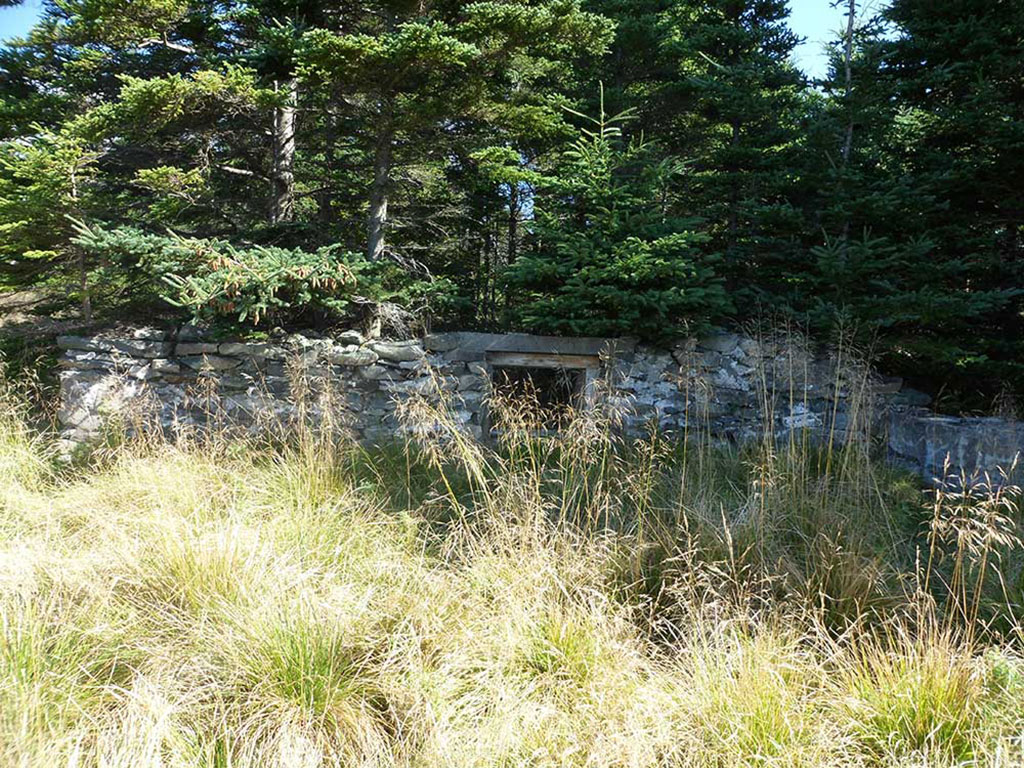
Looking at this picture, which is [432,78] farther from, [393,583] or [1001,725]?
[1001,725]

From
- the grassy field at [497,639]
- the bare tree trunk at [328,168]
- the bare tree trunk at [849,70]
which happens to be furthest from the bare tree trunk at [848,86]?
the bare tree trunk at [328,168]

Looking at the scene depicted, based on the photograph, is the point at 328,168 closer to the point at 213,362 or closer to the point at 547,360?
the point at 213,362

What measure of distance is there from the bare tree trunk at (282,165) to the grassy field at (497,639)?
12.7 ft

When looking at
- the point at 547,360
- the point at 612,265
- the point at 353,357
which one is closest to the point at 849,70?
the point at 612,265

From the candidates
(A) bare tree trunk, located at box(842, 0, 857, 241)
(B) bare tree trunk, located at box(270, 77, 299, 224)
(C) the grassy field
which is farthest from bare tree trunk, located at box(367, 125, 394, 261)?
(A) bare tree trunk, located at box(842, 0, 857, 241)

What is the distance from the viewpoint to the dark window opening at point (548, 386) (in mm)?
5777

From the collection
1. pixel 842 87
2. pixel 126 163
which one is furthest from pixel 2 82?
pixel 842 87

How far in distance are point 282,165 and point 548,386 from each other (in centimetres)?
382

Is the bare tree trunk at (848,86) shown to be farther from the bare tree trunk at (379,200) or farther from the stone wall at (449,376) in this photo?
the bare tree trunk at (379,200)

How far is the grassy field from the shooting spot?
6.64 feet

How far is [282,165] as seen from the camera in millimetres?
6586

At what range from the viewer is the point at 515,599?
2.59m

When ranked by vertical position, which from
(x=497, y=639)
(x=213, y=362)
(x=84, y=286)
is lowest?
(x=497, y=639)

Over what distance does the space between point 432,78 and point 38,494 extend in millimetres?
4686
